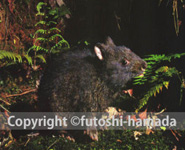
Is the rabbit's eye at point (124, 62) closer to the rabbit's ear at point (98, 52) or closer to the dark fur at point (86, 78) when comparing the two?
the dark fur at point (86, 78)

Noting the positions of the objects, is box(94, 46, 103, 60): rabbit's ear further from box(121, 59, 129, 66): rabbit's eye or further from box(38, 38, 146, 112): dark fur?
box(121, 59, 129, 66): rabbit's eye

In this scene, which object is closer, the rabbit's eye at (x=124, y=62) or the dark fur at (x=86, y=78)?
the dark fur at (x=86, y=78)

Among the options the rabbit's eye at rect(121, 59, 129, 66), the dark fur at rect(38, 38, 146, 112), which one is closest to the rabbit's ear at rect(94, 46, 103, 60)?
the dark fur at rect(38, 38, 146, 112)

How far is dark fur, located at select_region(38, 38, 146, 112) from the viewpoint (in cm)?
300

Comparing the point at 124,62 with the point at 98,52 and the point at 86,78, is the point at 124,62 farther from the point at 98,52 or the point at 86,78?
the point at 86,78

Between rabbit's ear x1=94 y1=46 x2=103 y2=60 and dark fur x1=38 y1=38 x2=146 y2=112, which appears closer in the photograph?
dark fur x1=38 y1=38 x2=146 y2=112

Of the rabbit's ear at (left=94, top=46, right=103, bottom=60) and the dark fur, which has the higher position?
the rabbit's ear at (left=94, top=46, right=103, bottom=60)

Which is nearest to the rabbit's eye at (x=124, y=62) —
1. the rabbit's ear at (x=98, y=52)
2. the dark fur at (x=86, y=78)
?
the dark fur at (x=86, y=78)

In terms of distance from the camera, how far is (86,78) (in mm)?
3146

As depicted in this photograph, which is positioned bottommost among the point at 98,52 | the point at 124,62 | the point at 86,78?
the point at 86,78

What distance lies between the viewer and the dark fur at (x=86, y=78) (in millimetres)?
3002

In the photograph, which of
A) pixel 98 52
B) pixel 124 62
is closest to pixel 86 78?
pixel 98 52

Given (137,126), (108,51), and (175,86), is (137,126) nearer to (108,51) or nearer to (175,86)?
(175,86)

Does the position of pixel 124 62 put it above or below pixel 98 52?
below
